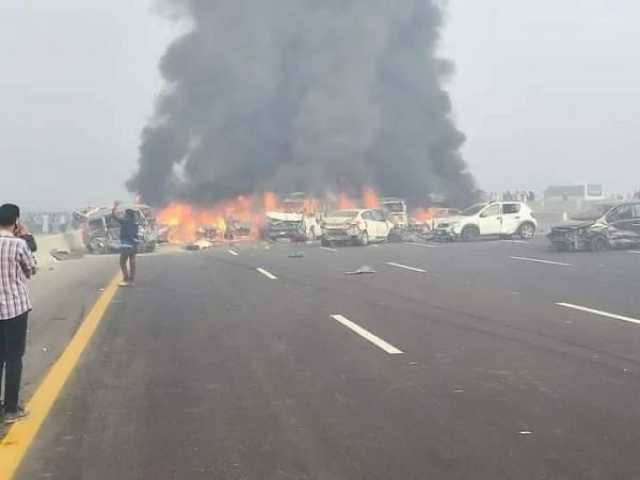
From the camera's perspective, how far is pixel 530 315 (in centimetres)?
1015

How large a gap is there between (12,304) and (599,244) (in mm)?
20264

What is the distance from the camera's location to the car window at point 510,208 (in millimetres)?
30422

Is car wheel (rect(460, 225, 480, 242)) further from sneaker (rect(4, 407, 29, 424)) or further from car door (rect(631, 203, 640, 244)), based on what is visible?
sneaker (rect(4, 407, 29, 424))

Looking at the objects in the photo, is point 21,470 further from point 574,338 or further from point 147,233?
point 147,233

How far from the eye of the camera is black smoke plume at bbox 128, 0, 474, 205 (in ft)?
152

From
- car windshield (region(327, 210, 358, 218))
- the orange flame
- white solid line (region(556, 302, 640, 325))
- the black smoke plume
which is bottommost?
white solid line (region(556, 302, 640, 325))

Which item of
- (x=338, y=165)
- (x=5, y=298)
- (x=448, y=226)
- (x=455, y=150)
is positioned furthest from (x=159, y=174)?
(x=5, y=298)

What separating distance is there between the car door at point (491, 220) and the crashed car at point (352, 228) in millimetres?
4121

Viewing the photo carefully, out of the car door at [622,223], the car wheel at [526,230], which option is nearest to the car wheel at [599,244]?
the car door at [622,223]

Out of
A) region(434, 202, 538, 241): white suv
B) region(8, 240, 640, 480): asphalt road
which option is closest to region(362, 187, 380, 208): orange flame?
region(434, 202, 538, 241): white suv

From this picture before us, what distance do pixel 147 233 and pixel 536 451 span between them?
974 inches

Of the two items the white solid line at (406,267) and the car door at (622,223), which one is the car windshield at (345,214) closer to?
the white solid line at (406,267)

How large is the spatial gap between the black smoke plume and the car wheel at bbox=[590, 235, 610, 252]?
24.5m

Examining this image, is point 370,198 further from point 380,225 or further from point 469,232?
point 469,232
